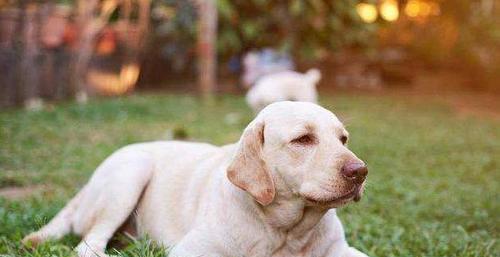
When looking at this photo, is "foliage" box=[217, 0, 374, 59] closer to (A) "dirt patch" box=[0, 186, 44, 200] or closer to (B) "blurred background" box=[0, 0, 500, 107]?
(B) "blurred background" box=[0, 0, 500, 107]

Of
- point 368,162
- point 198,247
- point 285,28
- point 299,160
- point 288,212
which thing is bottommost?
point 285,28

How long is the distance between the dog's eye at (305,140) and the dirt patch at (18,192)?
10.6 ft

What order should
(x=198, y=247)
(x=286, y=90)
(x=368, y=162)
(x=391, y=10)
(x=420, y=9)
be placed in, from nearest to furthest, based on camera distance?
(x=198, y=247)
(x=368, y=162)
(x=286, y=90)
(x=391, y=10)
(x=420, y=9)

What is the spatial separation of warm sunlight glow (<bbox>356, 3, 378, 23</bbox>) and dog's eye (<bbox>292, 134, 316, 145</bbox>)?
1552cm

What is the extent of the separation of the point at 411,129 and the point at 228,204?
877 centimetres

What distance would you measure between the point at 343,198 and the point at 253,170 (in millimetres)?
457

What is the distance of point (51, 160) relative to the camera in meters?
7.68

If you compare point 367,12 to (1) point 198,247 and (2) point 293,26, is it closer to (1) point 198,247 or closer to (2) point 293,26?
(2) point 293,26

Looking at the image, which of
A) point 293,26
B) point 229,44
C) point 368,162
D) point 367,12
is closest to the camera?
point 368,162

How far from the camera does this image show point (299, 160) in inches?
138

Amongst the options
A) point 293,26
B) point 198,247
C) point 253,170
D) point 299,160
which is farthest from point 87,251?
point 293,26

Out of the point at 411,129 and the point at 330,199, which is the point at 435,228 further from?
the point at 411,129

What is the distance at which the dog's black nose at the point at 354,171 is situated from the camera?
332cm

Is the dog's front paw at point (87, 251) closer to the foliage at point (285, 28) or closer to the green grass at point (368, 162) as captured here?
the green grass at point (368, 162)
